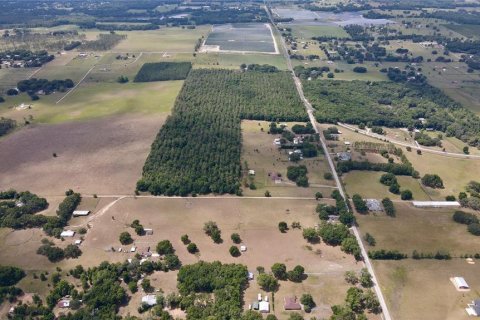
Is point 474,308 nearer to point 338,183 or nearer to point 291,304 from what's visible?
point 291,304

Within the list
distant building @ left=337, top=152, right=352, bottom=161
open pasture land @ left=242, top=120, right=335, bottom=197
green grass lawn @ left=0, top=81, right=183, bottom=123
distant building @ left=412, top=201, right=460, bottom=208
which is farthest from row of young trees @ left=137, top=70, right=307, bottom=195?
distant building @ left=412, top=201, right=460, bottom=208

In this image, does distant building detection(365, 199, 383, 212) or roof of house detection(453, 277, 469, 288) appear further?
distant building detection(365, 199, 383, 212)

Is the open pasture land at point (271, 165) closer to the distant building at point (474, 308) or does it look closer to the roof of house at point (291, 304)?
the roof of house at point (291, 304)

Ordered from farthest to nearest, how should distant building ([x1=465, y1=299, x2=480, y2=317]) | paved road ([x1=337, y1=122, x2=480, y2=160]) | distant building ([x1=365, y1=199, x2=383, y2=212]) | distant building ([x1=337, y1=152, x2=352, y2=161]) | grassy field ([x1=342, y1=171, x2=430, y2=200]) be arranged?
1. paved road ([x1=337, y1=122, x2=480, y2=160])
2. distant building ([x1=337, y1=152, x2=352, y2=161])
3. grassy field ([x1=342, y1=171, x2=430, y2=200])
4. distant building ([x1=365, y1=199, x2=383, y2=212])
5. distant building ([x1=465, y1=299, x2=480, y2=317])

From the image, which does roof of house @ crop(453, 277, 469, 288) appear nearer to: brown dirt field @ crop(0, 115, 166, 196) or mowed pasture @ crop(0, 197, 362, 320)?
mowed pasture @ crop(0, 197, 362, 320)

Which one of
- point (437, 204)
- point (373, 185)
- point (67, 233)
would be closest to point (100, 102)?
point (67, 233)

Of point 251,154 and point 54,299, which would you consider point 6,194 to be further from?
point 251,154

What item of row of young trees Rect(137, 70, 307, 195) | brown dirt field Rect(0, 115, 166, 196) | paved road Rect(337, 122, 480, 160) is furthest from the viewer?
paved road Rect(337, 122, 480, 160)

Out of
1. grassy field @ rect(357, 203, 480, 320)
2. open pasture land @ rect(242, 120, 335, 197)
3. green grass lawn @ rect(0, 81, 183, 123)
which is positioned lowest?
grassy field @ rect(357, 203, 480, 320)
